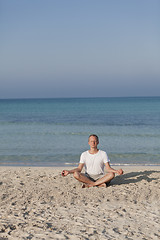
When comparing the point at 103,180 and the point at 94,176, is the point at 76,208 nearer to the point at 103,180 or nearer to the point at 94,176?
the point at 103,180

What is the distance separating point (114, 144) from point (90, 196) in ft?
28.6

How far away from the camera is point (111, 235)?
4.17m

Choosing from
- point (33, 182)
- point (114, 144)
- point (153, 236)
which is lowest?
point (153, 236)

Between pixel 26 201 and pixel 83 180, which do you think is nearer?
pixel 26 201

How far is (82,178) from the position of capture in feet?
21.3

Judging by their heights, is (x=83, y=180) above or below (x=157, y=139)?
below

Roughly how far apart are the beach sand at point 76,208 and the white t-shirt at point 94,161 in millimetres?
399

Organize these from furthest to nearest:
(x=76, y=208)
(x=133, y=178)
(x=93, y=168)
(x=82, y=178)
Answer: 1. (x=133, y=178)
2. (x=93, y=168)
3. (x=82, y=178)
4. (x=76, y=208)

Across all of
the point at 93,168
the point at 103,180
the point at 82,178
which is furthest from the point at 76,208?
the point at 93,168

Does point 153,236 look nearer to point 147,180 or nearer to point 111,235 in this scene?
point 111,235

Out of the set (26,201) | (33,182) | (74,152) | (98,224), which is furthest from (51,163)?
(98,224)

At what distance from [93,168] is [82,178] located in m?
0.34

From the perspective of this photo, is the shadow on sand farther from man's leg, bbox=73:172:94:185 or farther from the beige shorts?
man's leg, bbox=73:172:94:185

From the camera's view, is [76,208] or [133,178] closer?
[76,208]
